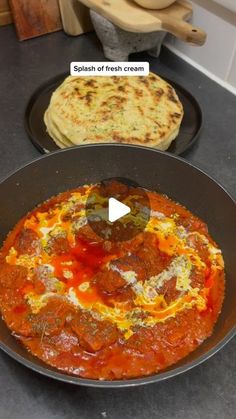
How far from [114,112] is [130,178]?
213 mm

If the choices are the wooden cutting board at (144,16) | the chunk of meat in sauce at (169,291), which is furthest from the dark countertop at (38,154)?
the wooden cutting board at (144,16)

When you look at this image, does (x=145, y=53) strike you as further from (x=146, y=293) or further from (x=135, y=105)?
(x=146, y=293)

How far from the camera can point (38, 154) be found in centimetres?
140

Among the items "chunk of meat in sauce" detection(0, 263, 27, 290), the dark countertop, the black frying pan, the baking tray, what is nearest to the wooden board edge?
the dark countertop

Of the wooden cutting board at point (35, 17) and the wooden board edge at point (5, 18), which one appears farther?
the wooden board edge at point (5, 18)

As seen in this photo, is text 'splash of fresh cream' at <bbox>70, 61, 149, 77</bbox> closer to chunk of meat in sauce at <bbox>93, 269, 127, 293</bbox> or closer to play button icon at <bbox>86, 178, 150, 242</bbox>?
play button icon at <bbox>86, 178, 150, 242</bbox>

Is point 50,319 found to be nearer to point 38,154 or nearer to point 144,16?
point 38,154

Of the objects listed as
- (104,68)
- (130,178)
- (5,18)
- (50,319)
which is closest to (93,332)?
(50,319)

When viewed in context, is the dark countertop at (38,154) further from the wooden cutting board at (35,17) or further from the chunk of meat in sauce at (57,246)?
the chunk of meat in sauce at (57,246)

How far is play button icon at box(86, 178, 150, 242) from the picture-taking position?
1138 mm

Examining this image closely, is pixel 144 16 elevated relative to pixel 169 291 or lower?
elevated

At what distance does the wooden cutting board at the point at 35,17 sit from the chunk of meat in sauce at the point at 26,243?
3.44ft

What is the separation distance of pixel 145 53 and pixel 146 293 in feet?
3.73

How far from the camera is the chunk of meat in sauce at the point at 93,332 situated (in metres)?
0.89
